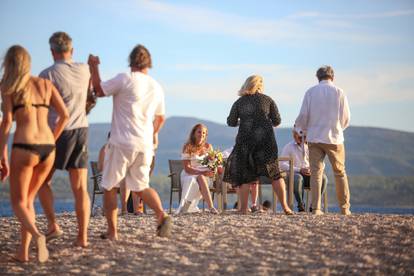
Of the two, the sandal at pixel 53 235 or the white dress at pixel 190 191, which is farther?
the white dress at pixel 190 191

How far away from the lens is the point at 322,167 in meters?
12.9

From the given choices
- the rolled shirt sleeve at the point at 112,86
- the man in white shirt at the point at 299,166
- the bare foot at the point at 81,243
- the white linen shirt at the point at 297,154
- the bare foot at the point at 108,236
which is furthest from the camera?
the white linen shirt at the point at 297,154

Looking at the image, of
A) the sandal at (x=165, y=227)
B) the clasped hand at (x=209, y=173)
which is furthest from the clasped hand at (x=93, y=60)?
the clasped hand at (x=209, y=173)

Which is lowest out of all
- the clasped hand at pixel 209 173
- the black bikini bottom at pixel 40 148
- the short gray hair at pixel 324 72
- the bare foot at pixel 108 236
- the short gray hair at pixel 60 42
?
the bare foot at pixel 108 236

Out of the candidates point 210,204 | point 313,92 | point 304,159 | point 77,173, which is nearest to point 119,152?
point 77,173

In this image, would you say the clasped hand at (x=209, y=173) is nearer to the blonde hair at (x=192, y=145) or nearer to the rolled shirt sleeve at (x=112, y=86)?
the blonde hair at (x=192, y=145)

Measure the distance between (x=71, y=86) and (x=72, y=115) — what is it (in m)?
0.29

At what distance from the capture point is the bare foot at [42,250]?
27.2ft

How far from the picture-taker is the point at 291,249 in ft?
29.3

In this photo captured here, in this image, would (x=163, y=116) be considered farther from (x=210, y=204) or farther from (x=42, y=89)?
(x=210, y=204)

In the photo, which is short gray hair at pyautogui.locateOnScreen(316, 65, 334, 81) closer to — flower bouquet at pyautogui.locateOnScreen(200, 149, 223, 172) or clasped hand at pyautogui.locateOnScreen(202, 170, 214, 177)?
flower bouquet at pyautogui.locateOnScreen(200, 149, 223, 172)

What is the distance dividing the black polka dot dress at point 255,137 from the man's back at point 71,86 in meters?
3.82

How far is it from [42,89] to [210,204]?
Answer: 6.27m

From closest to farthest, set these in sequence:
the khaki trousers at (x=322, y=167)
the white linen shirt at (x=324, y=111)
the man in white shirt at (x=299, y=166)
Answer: the white linen shirt at (x=324, y=111) → the khaki trousers at (x=322, y=167) → the man in white shirt at (x=299, y=166)
